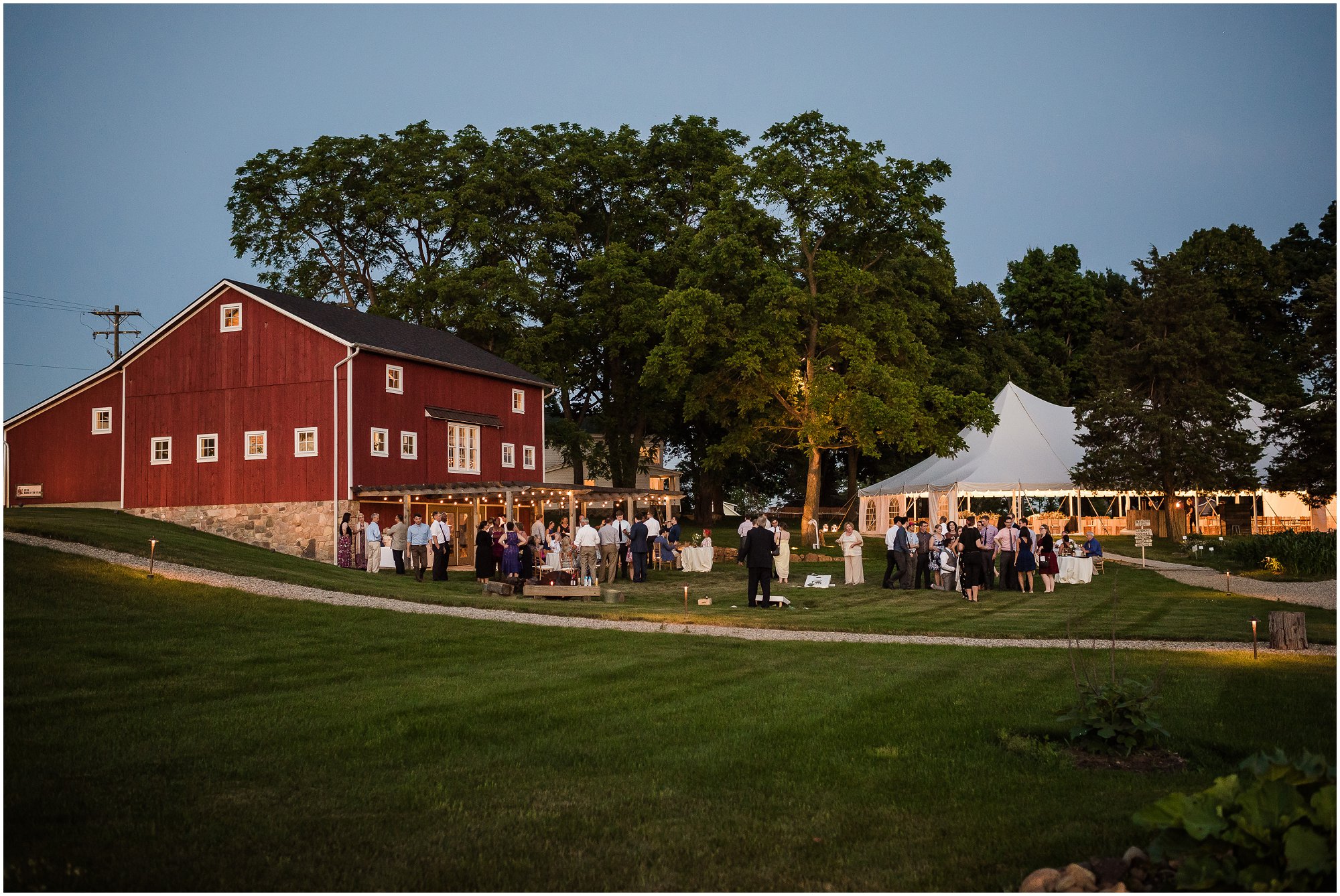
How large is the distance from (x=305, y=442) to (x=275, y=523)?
242 cm

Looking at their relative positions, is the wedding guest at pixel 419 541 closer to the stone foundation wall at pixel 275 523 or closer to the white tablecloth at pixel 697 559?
the stone foundation wall at pixel 275 523

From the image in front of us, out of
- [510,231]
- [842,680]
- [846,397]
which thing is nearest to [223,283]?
[510,231]

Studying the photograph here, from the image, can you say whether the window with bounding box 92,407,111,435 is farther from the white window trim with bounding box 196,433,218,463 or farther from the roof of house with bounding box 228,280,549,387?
the roof of house with bounding box 228,280,549,387

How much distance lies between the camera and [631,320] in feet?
151

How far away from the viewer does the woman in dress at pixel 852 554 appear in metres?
25.3

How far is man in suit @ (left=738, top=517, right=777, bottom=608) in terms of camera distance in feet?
61.4

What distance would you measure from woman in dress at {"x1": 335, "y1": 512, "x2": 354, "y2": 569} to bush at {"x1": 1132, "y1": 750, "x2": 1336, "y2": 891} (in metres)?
25.6

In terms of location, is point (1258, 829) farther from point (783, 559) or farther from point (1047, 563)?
point (783, 559)

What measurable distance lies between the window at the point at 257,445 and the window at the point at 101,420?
553cm

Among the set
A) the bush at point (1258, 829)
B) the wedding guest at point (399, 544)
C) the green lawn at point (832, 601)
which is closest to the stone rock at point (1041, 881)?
the bush at point (1258, 829)

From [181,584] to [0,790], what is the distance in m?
12.7

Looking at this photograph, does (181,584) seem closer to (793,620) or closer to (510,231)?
(793,620)

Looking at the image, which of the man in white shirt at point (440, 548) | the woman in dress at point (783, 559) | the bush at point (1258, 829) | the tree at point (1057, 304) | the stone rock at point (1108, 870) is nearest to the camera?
the bush at point (1258, 829)

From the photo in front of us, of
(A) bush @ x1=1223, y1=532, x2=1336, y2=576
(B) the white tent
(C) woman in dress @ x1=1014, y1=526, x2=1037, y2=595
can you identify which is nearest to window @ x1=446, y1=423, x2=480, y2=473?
(B) the white tent
